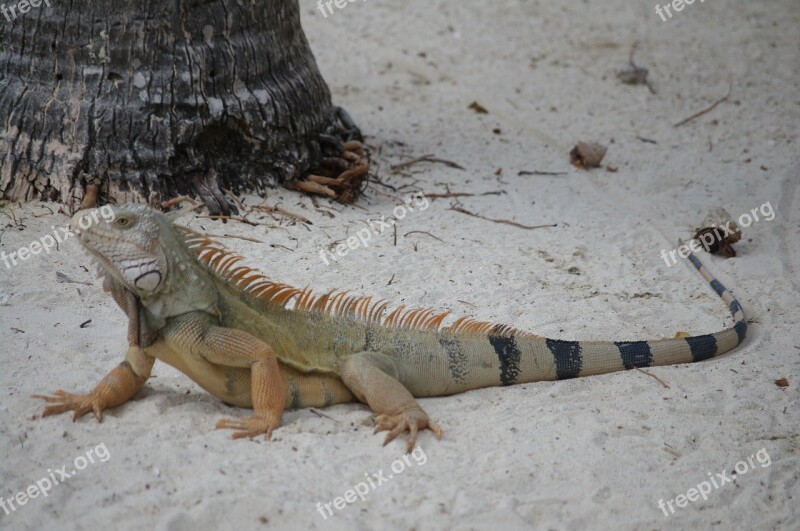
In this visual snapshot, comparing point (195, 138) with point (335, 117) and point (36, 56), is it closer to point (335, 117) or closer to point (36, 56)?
point (36, 56)

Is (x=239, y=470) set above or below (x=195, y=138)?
below

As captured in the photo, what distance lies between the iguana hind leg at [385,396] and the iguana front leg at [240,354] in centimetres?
52

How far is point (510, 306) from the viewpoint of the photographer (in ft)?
22.0

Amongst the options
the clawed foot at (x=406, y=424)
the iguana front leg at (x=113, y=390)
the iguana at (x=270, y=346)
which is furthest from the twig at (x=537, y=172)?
the iguana front leg at (x=113, y=390)

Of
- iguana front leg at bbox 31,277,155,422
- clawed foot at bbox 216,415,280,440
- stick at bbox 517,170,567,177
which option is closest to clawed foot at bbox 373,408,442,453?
clawed foot at bbox 216,415,280,440

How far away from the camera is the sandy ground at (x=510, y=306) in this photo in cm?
441

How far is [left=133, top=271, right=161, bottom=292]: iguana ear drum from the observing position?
14.6 ft

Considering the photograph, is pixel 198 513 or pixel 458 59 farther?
pixel 458 59

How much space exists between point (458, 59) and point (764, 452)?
9405 mm

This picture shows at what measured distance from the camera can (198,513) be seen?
4.12 meters

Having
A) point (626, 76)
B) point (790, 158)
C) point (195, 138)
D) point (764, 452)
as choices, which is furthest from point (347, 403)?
point (626, 76)

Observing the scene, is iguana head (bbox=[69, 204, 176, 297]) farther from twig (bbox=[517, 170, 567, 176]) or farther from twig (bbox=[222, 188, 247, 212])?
twig (bbox=[517, 170, 567, 176])

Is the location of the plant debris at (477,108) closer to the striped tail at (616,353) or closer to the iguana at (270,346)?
the striped tail at (616,353)

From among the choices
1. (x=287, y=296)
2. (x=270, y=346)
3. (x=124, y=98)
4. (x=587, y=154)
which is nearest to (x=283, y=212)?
(x=124, y=98)
